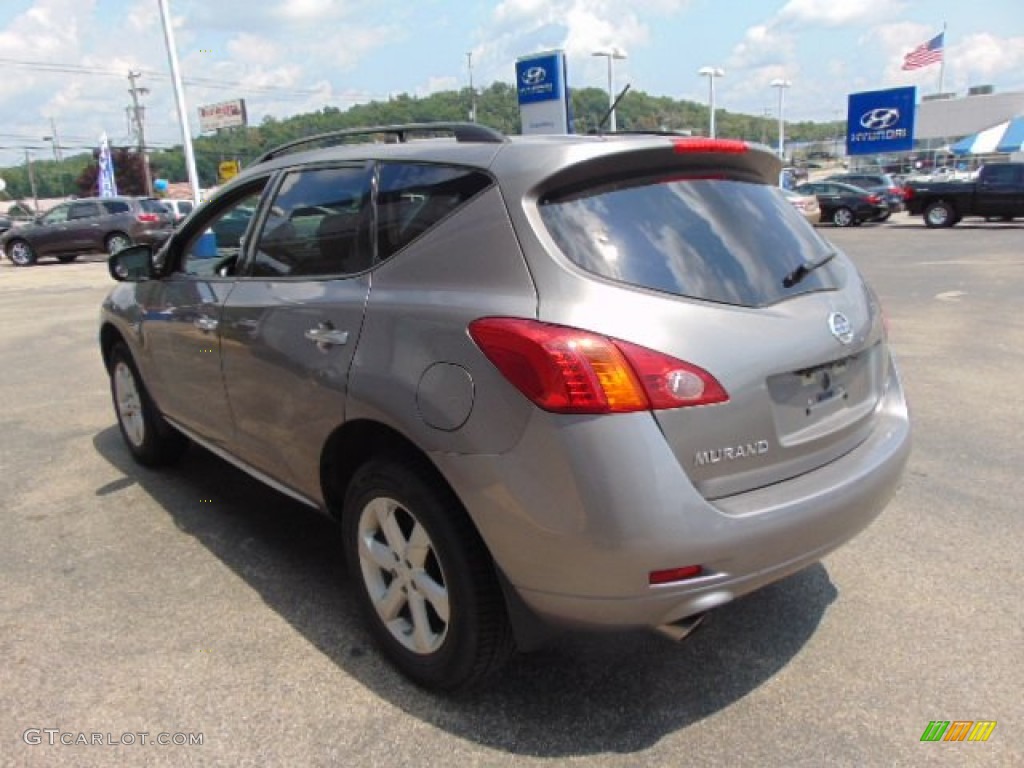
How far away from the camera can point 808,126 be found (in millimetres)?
183250

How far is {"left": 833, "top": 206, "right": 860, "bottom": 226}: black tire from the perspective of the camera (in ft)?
86.8

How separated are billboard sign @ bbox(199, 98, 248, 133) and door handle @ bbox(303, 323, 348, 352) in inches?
1479

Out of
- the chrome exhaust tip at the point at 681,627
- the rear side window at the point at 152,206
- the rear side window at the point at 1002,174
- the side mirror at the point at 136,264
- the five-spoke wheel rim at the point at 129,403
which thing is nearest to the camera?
the chrome exhaust tip at the point at 681,627

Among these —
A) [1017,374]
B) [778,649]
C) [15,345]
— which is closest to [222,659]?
[778,649]

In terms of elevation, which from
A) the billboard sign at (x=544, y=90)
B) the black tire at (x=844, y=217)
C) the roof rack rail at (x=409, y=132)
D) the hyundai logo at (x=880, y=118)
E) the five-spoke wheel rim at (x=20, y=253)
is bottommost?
the black tire at (x=844, y=217)

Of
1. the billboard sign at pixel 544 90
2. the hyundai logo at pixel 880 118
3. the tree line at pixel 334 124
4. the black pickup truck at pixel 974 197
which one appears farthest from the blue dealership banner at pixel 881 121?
the billboard sign at pixel 544 90

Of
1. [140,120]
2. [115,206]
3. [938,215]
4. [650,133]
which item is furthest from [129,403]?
[140,120]

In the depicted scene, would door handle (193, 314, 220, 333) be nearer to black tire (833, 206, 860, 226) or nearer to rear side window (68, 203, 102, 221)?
rear side window (68, 203, 102, 221)

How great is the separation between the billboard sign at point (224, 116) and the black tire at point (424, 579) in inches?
1495

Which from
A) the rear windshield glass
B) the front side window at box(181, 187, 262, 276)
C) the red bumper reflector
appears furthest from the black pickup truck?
the red bumper reflector

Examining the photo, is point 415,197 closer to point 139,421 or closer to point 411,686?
point 411,686

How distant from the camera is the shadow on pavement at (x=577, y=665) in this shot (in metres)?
2.49

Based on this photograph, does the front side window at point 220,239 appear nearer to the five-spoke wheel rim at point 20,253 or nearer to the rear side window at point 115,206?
the rear side window at point 115,206

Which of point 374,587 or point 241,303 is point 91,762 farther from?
point 241,303
